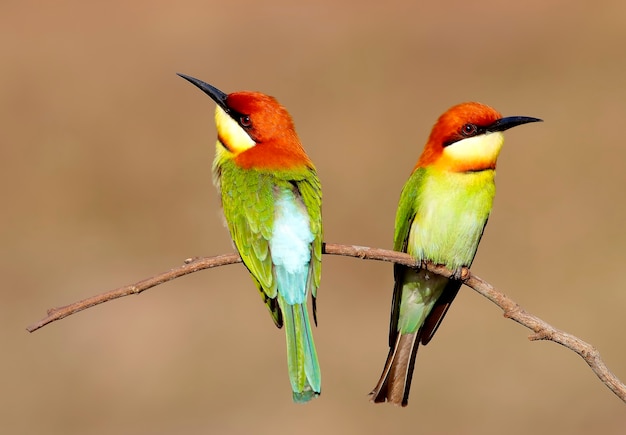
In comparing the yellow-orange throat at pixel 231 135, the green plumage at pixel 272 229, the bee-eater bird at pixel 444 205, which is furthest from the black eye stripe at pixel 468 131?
the yellow-orange throat at pixel 231 135

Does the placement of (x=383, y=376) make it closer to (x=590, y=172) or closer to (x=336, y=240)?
(x=336, y=240)

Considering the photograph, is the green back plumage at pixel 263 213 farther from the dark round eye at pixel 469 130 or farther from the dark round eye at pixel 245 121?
the dark round eye at pixel 469 130

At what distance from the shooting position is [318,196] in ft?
8.73

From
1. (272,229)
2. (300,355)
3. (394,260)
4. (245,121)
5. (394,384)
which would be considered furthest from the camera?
(394,384)

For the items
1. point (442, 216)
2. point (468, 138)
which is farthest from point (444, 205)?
point (468, 138)

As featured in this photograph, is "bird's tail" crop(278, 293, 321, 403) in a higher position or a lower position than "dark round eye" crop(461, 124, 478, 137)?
lower

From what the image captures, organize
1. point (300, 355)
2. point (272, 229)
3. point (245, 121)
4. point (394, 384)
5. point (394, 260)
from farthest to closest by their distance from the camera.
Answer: point (394, 384) < point (245, 121) < point (272, 229) < point (300, 355) < point (394, 260)

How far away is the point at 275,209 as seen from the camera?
2625 mm

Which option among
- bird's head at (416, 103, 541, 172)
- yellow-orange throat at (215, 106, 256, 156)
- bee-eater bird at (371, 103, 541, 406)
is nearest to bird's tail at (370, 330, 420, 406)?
bee-eater bird at (371, 103, 541, 406)

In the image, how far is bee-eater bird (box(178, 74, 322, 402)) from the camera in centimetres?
255

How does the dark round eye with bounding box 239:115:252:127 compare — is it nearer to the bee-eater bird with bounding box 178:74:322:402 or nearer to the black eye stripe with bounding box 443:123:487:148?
the bee-eater bird with bounding box 178:74:322:402

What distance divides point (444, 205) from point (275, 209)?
49 centimetres

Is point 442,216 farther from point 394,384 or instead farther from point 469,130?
point 394,384

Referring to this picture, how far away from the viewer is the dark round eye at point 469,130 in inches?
109
